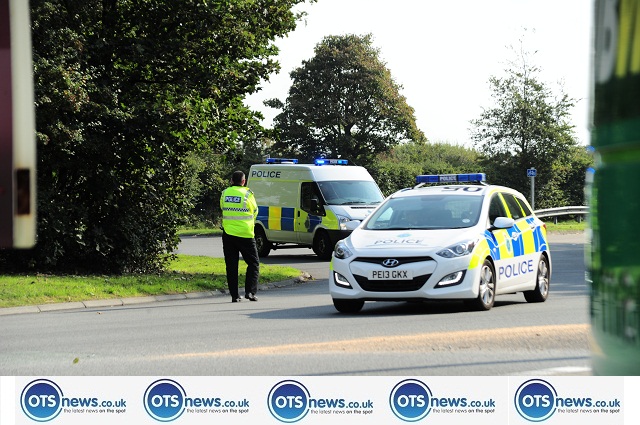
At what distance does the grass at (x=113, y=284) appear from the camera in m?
16.4

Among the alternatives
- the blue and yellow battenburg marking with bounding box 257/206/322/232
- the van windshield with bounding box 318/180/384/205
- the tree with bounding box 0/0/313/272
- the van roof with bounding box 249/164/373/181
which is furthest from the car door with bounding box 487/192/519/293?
the van roof with bounding box 249/164/373/181

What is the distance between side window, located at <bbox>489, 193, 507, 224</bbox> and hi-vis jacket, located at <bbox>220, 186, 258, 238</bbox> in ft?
11.9

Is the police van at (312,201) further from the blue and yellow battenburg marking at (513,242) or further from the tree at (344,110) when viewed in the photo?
the tree at (344,110)

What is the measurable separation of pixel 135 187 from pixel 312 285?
14.0ft

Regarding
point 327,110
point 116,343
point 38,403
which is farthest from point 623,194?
point 327,110

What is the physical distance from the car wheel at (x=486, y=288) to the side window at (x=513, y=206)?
5.41 ft

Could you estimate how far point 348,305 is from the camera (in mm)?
13516

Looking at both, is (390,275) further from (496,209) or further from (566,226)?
(566,226)

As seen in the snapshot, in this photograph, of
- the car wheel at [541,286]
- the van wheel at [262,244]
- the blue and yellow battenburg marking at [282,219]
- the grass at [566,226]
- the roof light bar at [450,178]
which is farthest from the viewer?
the grass at [566,226]

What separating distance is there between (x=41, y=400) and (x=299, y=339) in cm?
506

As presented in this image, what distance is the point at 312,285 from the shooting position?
20.4 metres

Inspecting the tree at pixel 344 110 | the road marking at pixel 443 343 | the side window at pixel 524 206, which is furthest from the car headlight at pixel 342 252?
the tree at pixel 344 110

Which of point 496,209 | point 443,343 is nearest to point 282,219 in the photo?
point 496,209

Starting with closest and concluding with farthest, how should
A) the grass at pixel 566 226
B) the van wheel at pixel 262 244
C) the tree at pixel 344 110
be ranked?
the van wheel at pixel 262 244, the grass at pixel 566 226, the tree at pixel 344 110
